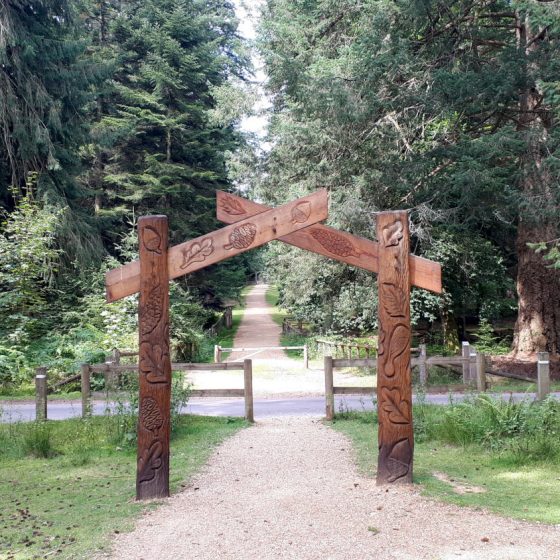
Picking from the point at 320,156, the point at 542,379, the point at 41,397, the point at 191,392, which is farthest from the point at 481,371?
the point at 320,156

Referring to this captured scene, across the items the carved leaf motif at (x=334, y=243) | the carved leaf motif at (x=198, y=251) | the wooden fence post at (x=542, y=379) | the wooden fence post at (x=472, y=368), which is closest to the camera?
the carved leaf motif at (x=198, y=251)

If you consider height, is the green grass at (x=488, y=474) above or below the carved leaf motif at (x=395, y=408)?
below

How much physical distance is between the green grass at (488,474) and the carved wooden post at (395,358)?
42cm

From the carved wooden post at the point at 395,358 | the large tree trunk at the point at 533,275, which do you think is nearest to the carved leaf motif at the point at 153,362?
the carved wooden post at the point at 395,358

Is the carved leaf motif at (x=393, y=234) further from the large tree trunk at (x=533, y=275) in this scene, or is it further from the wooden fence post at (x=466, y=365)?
the large tree trunk at (x=533, y=275)

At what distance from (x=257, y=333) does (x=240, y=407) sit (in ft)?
66.7

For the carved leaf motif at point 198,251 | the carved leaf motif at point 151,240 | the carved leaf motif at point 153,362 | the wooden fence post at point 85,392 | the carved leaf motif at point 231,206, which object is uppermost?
the carved leaf motif at point 231,206

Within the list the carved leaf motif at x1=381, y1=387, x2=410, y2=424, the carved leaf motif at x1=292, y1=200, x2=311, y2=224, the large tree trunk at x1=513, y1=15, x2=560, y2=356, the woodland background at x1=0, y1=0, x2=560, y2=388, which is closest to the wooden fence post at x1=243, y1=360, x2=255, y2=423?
the carved leaf motif at x1=381, y1=387, x2=410, y2=424

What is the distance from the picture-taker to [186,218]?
91.5 ft

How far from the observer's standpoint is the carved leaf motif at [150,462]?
247 inches

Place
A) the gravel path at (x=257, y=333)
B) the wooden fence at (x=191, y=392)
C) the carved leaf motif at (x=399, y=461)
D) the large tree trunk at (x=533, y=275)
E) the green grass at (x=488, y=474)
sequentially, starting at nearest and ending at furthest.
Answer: the green grass at (x=488, y=474), the carved leaf motif at (x=399, y=461), the wooden fence at (x=191, y=392), the large tree trunk at (x=533, y=275), the gravel path at (x=257, y=333)

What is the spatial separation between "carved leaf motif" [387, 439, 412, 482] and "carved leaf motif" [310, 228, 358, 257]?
205 cm

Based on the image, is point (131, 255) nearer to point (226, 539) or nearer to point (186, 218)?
point (186, 218)

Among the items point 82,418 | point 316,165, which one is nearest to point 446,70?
point 316,165
